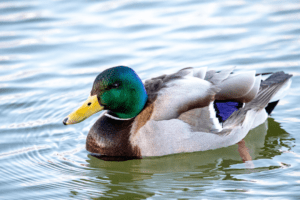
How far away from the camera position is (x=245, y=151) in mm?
7031

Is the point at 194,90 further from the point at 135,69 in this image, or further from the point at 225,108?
the point at 135,69

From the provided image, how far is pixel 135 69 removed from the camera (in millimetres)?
9570

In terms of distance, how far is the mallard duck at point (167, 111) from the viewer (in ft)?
21.4

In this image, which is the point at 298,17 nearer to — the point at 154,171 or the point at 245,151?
the point at 245,151

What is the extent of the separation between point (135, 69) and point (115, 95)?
309 centimetres

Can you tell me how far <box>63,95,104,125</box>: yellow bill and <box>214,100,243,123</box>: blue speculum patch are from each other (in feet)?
5.24

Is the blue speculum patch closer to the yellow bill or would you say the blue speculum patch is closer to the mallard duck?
the mallard duck

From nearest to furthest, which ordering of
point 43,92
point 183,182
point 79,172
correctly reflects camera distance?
point 183,182 < point 79,172 < point 43,92

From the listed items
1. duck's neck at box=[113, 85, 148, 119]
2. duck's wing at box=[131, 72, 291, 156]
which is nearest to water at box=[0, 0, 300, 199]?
duck's wing at box=[131, 72, 291, 156]

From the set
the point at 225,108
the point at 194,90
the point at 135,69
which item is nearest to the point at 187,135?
the point at 194,90

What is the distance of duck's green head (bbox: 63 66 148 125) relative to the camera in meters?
6.42

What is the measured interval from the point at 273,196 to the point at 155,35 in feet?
19.3

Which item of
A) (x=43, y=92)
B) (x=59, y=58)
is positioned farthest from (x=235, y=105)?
(x=59, y=58)

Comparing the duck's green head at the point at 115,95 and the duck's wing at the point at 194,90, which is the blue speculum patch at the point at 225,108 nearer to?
the duck's wing at the point at 194,90
